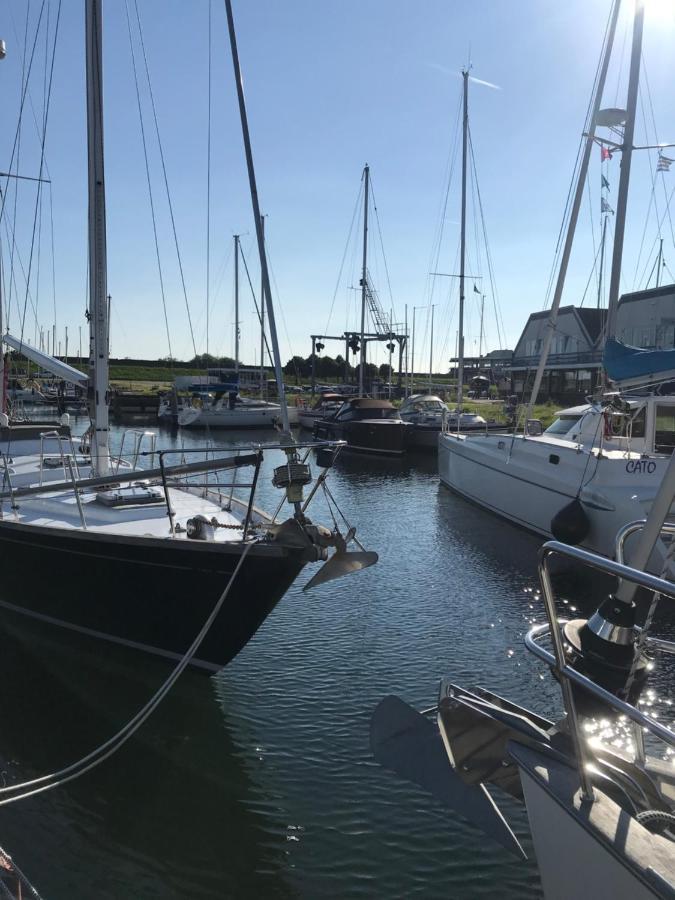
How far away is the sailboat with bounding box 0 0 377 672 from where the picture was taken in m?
6.75

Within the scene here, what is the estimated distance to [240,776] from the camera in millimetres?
6383

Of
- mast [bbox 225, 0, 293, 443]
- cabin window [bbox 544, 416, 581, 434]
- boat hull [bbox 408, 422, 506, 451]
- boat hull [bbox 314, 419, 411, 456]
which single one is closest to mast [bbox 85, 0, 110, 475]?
mast [bbox 225, 0, 293, 443]

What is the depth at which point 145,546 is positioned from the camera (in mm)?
7293

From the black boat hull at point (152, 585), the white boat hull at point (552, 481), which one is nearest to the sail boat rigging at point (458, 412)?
the white boat hull at point (552, 481)

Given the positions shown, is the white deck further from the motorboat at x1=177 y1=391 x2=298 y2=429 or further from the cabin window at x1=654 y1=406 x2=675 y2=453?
the motorboat at x1=177 y1=391 x2=298 y2=429

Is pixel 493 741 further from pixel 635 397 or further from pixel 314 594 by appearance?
pixel 635 397

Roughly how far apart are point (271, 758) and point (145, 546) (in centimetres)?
243

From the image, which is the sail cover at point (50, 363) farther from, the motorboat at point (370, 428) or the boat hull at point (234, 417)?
the boat hull at point (234, 417)

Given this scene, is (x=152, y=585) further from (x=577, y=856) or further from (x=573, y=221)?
(x=573, y=221)

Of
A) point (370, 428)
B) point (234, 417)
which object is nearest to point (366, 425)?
point (370, 428)

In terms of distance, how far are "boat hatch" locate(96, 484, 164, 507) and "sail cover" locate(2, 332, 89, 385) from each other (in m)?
2.24

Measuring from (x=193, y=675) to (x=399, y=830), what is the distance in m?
3.21

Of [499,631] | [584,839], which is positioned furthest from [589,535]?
[584,839]

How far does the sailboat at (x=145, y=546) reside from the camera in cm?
675
